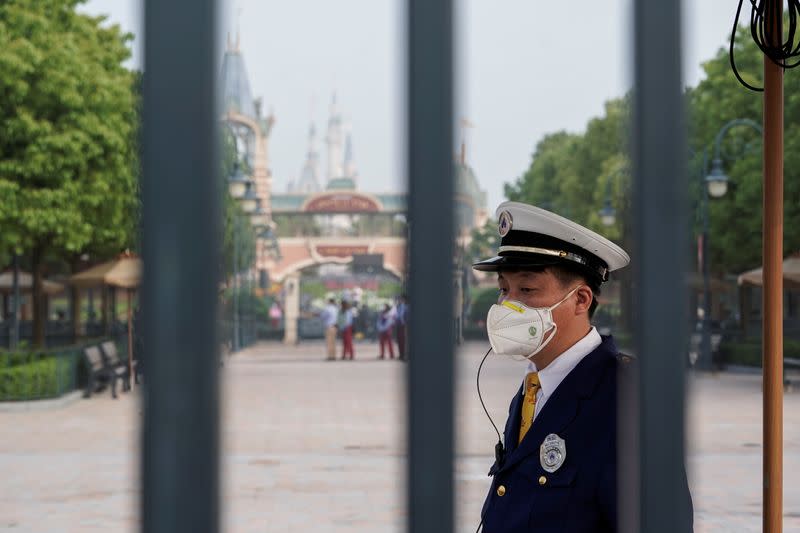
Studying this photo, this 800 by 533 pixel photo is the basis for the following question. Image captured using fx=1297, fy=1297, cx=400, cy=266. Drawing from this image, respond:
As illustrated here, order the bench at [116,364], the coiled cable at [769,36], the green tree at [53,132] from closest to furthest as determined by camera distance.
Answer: the coiled cable at [769,36] → the bench at [116,364] → the green tree at [53,132]

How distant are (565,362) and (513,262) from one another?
26 cm

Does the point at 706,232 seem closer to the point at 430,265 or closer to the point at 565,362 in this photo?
the point at 565,362

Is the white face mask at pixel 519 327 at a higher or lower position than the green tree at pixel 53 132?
lower

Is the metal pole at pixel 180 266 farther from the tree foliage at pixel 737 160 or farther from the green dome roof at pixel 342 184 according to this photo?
the green dome roof at pixel 342 184

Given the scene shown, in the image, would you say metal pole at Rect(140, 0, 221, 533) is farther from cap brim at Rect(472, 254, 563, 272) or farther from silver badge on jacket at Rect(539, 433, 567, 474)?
cap brim at Rect(472, 254, 563, 272)

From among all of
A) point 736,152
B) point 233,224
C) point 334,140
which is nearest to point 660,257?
point 736,152

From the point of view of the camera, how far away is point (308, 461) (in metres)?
13.2

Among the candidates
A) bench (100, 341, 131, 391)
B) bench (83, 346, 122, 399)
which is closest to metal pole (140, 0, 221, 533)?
bench (83, 346, 122, 399)

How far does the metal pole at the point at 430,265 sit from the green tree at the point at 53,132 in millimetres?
23201

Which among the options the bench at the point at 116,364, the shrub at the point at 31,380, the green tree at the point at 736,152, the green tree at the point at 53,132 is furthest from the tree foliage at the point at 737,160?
the shrub at the point at 31,380

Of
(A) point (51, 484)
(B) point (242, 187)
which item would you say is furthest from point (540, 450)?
(B) point (242, 187)

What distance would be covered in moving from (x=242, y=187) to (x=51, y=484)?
48.7 ft

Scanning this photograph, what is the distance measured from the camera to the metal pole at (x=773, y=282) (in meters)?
2.61

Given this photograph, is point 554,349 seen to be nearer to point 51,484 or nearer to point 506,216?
point 506,216
